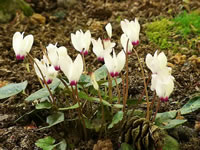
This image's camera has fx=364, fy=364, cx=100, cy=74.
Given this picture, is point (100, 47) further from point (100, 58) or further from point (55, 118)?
point (55, 118)

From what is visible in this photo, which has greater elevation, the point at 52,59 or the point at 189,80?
the point at 52,59

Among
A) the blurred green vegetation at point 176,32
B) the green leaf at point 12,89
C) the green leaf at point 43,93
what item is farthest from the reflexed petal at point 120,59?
the blurred green vegetation at point 176,32

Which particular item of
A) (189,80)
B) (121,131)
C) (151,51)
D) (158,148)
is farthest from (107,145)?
→ (151,51)

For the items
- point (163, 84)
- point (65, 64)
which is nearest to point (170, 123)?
point (163, 84)

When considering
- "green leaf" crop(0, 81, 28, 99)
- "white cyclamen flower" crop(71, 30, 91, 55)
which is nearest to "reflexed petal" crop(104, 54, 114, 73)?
"white cyclamen flower" crop(71, 30, 91, 55)

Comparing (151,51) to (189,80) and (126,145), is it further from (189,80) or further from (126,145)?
(126,145)

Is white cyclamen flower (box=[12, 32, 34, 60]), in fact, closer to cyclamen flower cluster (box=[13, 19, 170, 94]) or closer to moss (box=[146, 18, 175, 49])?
cyclamen flower cluster (box=[13, 19, 170, 94])

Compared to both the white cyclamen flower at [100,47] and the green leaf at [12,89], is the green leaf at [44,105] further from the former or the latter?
the white cyclamen flower at [100,47]
